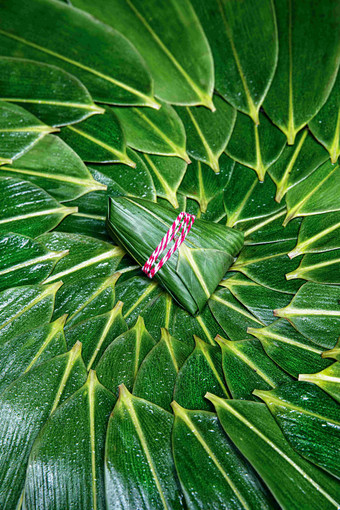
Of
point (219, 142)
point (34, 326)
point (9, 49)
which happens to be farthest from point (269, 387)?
point (9, 49)

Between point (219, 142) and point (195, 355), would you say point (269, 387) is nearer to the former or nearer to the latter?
point (195, 355)

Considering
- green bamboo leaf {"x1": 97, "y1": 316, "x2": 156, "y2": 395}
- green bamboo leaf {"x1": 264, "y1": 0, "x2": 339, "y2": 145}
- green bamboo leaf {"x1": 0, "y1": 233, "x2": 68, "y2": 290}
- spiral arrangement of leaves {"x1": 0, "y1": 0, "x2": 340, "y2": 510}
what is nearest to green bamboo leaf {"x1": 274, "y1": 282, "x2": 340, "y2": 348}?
spiral arrangement of leaves {"x1": 0, "y1": 0, "x2": 340, "y2": 510}

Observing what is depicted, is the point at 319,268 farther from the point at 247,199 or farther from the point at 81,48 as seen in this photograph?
the point at 81,48

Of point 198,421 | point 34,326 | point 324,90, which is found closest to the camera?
point 198,421

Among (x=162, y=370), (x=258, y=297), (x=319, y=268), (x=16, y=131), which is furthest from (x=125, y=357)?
(x=16, y=131)

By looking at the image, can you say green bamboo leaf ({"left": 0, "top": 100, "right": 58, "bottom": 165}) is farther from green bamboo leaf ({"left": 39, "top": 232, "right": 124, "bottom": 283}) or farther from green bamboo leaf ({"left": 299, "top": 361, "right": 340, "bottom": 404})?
green bamboo leaf ({"left": 299, "top": 361, "right": 340, "bottom": 404})

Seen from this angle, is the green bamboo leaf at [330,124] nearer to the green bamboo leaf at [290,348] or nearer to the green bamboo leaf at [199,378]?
the green bamboo leaf at [290,348]

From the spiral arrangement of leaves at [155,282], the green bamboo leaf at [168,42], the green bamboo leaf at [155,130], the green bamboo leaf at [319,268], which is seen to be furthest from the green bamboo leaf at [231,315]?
the green bamboo leaf at [168,42]
